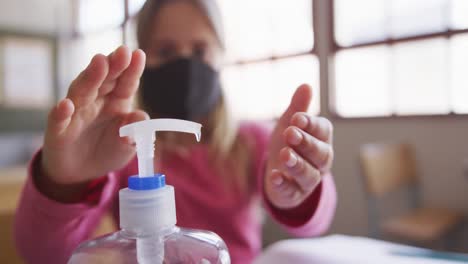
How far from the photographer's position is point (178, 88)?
11.8 inches

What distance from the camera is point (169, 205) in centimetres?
16

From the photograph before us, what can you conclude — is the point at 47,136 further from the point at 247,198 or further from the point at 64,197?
the point at 247,198

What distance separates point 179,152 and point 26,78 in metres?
0.30

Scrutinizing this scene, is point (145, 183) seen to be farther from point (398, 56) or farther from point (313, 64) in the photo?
point (398, 56)

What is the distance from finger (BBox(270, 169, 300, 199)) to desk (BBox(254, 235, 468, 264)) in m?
0.05

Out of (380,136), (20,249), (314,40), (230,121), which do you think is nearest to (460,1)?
(314,40)

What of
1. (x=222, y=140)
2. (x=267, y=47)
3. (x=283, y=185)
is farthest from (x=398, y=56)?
(x=283, y=185)

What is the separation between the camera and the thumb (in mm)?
195

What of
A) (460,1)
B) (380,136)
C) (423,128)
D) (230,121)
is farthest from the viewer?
(380,136)

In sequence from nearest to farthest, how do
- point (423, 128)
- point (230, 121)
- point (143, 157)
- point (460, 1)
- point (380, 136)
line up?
point (143, 157), point (460, 1), point (230, 121), point (423, 128), point (380, 136)

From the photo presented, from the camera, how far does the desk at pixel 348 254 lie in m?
0.26

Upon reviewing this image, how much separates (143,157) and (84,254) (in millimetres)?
59

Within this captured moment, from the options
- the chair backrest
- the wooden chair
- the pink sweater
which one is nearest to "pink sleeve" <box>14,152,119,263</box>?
the pink sweater

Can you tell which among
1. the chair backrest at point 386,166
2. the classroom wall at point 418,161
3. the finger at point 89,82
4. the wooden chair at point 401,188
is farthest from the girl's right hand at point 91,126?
the chair backrest at point 386,166
